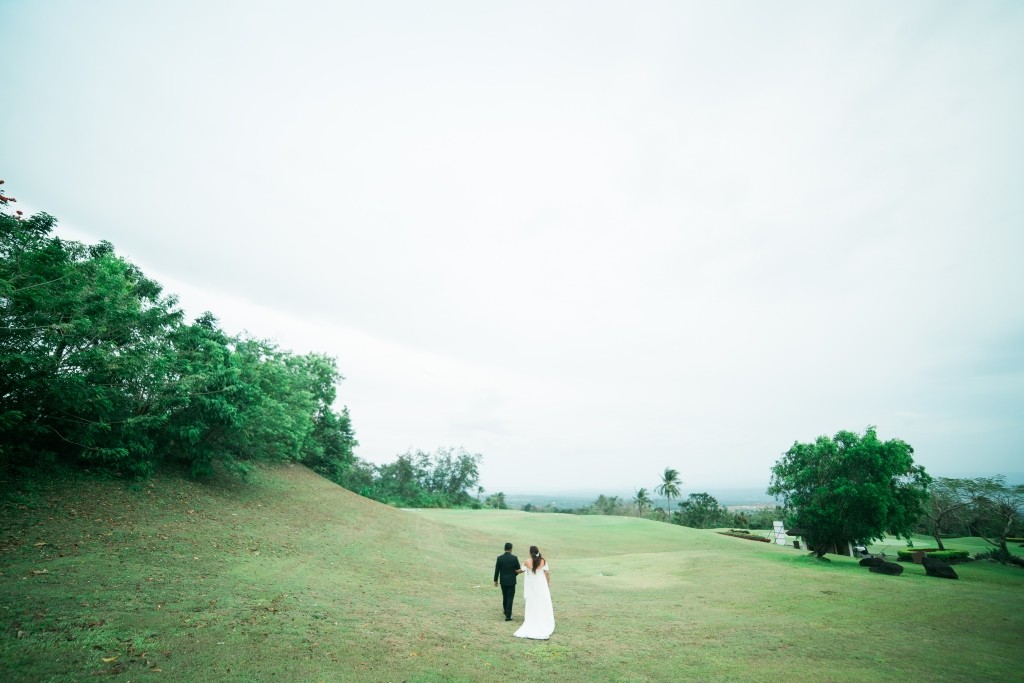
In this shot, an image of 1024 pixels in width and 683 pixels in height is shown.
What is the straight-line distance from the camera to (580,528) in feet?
146

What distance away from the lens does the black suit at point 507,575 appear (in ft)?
38.8

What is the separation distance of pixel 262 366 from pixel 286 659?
24.6m

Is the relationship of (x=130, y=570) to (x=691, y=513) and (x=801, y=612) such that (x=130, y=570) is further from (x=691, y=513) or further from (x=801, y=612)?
(x=691, y=513)

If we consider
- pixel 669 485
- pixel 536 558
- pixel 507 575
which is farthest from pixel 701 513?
pixel 536 558

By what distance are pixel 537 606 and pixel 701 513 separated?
73040 mm

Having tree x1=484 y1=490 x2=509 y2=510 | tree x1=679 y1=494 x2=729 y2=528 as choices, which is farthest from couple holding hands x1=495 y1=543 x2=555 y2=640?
tree x1=484 y1=490 x2=509 y2=510

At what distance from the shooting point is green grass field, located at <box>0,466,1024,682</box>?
8047 millimetres

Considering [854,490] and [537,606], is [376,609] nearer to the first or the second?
[537,606]

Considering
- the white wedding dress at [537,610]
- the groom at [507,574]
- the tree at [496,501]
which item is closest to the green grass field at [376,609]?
the white wedding dress at [537,610]

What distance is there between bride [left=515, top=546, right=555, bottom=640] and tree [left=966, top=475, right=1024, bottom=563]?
1339 inches

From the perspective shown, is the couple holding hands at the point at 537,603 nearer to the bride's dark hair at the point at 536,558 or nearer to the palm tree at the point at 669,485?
the bride's dark hair at the point at 536,558

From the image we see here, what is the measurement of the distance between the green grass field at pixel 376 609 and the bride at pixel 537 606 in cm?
38

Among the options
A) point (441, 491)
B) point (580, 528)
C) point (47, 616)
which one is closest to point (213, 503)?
point (47, 616)

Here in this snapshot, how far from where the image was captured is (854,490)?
23.8 metres
